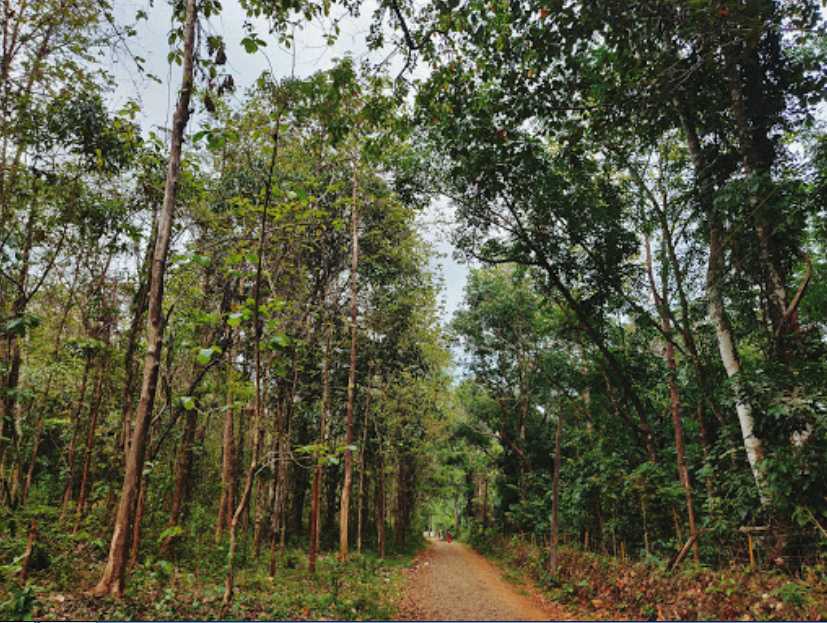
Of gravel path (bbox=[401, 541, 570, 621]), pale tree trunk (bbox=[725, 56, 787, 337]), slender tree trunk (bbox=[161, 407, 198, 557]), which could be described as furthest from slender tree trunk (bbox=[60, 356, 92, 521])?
pale tree trunk (bbox=[725, 56, 787, 337])

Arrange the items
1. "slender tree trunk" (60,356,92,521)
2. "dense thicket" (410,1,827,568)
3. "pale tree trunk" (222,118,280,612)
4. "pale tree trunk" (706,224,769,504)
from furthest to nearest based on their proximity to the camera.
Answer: "slender tree trunk" (60,356,92,521)
"pale tree trunk" (706,224,769,504)
"dense thicket" (410,1,827,568)
"pale tree trunk" (222,118,280,612)

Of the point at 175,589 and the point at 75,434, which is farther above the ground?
the point at 75,434

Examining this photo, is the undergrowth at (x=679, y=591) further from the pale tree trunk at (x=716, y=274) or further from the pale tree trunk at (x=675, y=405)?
the pale tree trunk at (x=716, y=274)

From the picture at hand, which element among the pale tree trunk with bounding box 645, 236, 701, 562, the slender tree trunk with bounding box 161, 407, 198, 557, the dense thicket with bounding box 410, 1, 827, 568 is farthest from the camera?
the slender tree trunk with bounding box 161, 407, 198, 557

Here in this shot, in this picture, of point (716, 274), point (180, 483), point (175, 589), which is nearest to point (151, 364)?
point (175, 589)

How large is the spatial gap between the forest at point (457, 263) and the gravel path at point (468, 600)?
0.43 ft

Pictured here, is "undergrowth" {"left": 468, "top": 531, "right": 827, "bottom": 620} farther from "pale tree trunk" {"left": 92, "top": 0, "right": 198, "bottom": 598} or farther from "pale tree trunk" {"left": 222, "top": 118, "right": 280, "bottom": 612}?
"pale tree trunk" {"left": 92, "top": 0, "right": 198, "bottom": 598}

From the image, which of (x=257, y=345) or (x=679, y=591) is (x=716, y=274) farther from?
(x=257, y=345)

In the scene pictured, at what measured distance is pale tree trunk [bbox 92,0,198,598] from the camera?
4102 mm

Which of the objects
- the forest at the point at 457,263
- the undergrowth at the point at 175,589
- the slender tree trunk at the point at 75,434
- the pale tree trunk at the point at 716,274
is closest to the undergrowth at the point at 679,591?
the forest at the point at 457,263

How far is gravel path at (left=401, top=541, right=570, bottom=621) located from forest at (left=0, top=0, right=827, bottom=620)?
132 mm

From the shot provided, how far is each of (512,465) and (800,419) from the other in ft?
59.4

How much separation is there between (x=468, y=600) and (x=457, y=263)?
26.6ft

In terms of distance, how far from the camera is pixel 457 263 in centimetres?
1245
